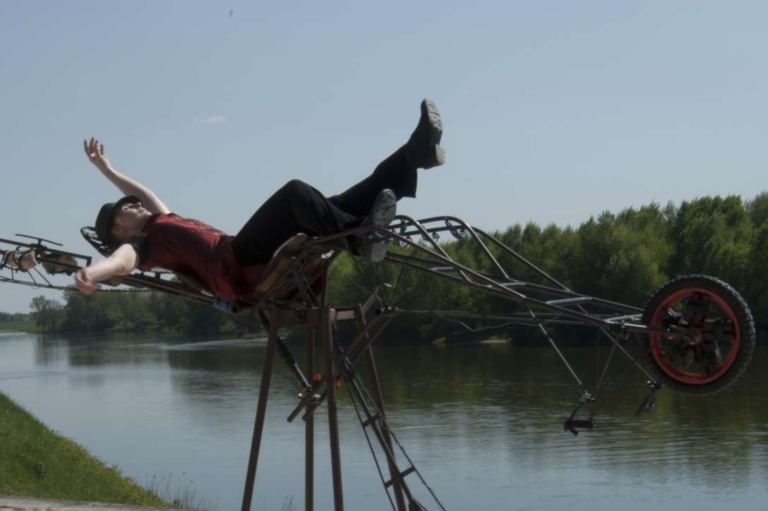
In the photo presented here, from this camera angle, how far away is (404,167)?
21.8ft

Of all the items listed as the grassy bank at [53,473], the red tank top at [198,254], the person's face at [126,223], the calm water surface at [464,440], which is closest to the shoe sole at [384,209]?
the red tank top at [198,254]

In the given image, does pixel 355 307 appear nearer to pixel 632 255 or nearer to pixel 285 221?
pixel 285 221

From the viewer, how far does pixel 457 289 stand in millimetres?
58344

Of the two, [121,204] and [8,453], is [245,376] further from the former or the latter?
[121,204]

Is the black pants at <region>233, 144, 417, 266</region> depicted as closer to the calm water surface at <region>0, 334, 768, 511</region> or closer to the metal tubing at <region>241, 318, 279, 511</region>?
the metal tubing at <region>241, 318, 279, 511</region>

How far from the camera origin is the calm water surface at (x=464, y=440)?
906 inches

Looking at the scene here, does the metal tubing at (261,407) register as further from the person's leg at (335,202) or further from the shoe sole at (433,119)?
the shoe sole at (433,119)

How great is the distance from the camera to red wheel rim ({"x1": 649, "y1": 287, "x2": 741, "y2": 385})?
5.77 metres

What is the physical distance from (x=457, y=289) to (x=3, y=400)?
33.2 meters

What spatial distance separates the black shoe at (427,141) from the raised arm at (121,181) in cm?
198

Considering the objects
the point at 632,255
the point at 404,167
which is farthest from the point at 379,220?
the point at 632,255

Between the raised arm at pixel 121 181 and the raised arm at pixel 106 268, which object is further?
the raised arm at pixel 121 181

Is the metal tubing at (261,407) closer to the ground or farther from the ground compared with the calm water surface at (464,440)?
farther from the ground

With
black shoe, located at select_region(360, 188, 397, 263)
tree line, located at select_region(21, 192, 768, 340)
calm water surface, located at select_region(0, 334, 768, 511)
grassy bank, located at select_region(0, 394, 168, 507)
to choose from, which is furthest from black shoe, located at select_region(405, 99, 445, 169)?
tree line, located at select_region(21, 192, 768, 340)
